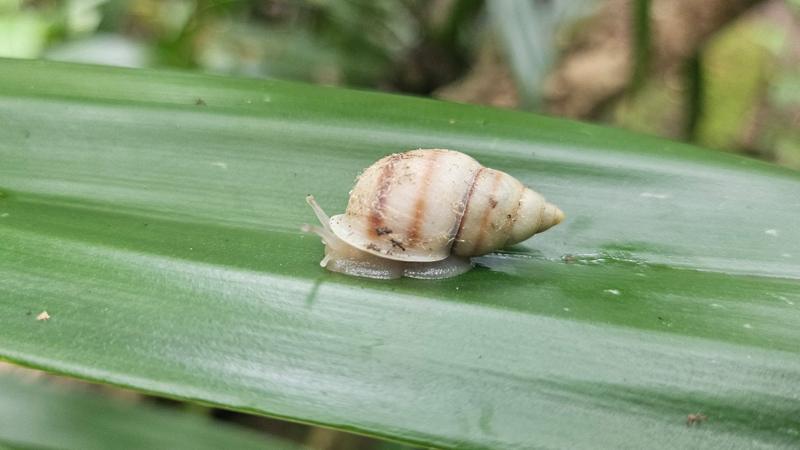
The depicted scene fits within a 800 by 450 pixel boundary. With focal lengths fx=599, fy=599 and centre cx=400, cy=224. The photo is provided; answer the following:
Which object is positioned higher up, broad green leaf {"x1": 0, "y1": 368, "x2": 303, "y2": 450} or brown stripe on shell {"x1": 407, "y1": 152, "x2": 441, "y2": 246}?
brown stripe on shell {"x1": 407, "y1": 152, "x2": 441, "y2": 246}

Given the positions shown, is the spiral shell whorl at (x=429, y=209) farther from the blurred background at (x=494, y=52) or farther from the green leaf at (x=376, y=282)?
the blurred background at (x=494, y=52)

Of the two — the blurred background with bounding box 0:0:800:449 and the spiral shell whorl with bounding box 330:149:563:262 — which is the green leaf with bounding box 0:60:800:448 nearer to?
the spiral shell whorl with bounding box 330:149:563:262

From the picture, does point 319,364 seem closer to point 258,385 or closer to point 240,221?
point 258,385

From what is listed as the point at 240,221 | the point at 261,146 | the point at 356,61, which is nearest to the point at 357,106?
the point at 261,146

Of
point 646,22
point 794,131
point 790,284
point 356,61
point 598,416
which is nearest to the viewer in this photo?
point 598,416

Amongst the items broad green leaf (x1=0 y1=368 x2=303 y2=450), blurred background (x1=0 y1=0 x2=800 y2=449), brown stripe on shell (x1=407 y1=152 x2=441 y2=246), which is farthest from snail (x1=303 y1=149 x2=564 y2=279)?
blurred background (x1=0 y1=0 x2=800 y2=449)

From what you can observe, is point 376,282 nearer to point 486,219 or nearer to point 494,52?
point 486,219

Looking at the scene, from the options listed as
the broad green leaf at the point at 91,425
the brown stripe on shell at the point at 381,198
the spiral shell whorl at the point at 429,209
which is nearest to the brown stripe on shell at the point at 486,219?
the spiral shell whorl at the point at 429,209

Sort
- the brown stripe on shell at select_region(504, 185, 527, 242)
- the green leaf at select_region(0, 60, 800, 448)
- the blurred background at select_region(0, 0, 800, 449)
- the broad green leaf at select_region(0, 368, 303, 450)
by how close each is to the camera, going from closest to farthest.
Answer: the green leaf at select_region(0, 60, 800, 448) → the brown stripe on shell at select_region(504, 185, 527, 242) → the broad green leaf at select_region(0, 368, 303, 450) → the blurred background at select_region(0, 0, 800, 449)
